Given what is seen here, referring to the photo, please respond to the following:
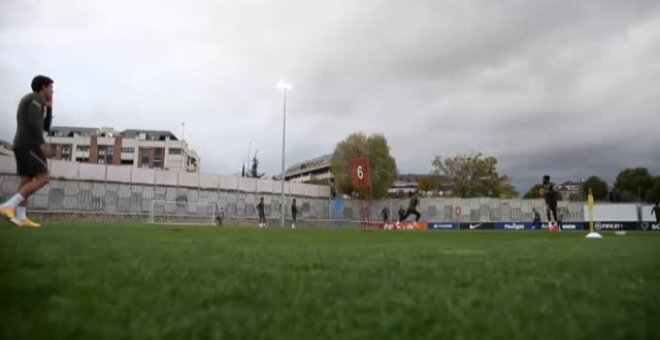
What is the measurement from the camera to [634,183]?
92.5 metres

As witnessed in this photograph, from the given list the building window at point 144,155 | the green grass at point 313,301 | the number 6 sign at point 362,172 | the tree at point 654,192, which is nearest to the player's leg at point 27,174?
the green grass at point 313,301

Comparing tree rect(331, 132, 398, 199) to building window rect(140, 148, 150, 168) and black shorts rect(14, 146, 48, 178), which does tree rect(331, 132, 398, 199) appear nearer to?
building window rect(140, 148, 150, 168)

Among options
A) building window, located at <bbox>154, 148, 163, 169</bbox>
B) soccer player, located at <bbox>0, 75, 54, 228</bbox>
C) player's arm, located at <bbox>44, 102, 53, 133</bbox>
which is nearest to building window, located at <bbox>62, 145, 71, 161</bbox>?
building window, located at <bbox>154, 148, 163, 169</bbox>

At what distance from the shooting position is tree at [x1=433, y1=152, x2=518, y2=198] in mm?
65938

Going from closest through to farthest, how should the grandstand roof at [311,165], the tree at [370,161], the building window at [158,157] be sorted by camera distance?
the tree at [370,161] < the building window at [158,157] < the grandstand roof at [311,165]

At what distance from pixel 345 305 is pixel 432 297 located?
0.50 m

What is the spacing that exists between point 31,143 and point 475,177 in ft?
214

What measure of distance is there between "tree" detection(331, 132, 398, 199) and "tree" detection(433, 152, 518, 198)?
10.7 m

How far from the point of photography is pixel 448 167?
68.1m

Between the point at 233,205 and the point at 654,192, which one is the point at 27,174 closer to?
the point at 233,205

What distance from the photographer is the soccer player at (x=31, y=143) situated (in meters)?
6.99

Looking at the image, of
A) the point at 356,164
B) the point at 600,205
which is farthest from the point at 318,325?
the point at 600,205

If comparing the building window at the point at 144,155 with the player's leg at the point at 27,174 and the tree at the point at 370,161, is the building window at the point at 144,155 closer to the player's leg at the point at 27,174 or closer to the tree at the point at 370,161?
the tree at the point at 370,161

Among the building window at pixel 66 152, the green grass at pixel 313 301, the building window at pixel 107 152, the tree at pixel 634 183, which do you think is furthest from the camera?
the building window at pixel 66 152
